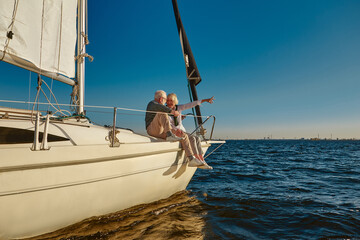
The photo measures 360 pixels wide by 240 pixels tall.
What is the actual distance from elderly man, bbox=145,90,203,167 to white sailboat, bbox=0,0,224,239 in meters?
0.18

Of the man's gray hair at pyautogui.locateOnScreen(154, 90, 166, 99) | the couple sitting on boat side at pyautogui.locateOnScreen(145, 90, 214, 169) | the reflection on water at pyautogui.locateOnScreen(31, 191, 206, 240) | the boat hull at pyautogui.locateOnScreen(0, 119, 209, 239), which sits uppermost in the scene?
the man's gray hair at pyautogui.locateOnScreen(154, 90, 166, 99)

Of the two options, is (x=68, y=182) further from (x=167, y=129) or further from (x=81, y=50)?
(x=81, y=50)

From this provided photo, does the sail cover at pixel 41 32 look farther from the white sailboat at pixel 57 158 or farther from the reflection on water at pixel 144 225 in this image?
the reflection on water at pixel 144 225

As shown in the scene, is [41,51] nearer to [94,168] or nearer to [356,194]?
[94,168]

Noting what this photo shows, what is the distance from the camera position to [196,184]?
6.09m

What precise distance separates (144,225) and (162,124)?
1674 mm

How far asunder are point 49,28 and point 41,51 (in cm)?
63

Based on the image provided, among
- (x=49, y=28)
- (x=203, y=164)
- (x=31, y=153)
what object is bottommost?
(x=203, y=164)

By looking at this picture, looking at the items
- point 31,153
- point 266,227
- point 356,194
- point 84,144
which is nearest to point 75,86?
point 84,144

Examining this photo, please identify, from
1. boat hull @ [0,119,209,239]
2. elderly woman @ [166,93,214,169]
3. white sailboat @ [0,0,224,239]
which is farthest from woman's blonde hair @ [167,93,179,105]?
boat hull @ [0,119,209,239]

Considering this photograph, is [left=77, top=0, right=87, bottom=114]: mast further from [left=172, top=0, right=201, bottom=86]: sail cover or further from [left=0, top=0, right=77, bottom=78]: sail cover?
[left=172, top=0, right=201, bottom=86]: sail cover

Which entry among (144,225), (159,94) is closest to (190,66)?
(159,94)

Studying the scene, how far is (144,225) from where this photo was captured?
2.96 meters

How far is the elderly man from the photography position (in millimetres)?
3531
